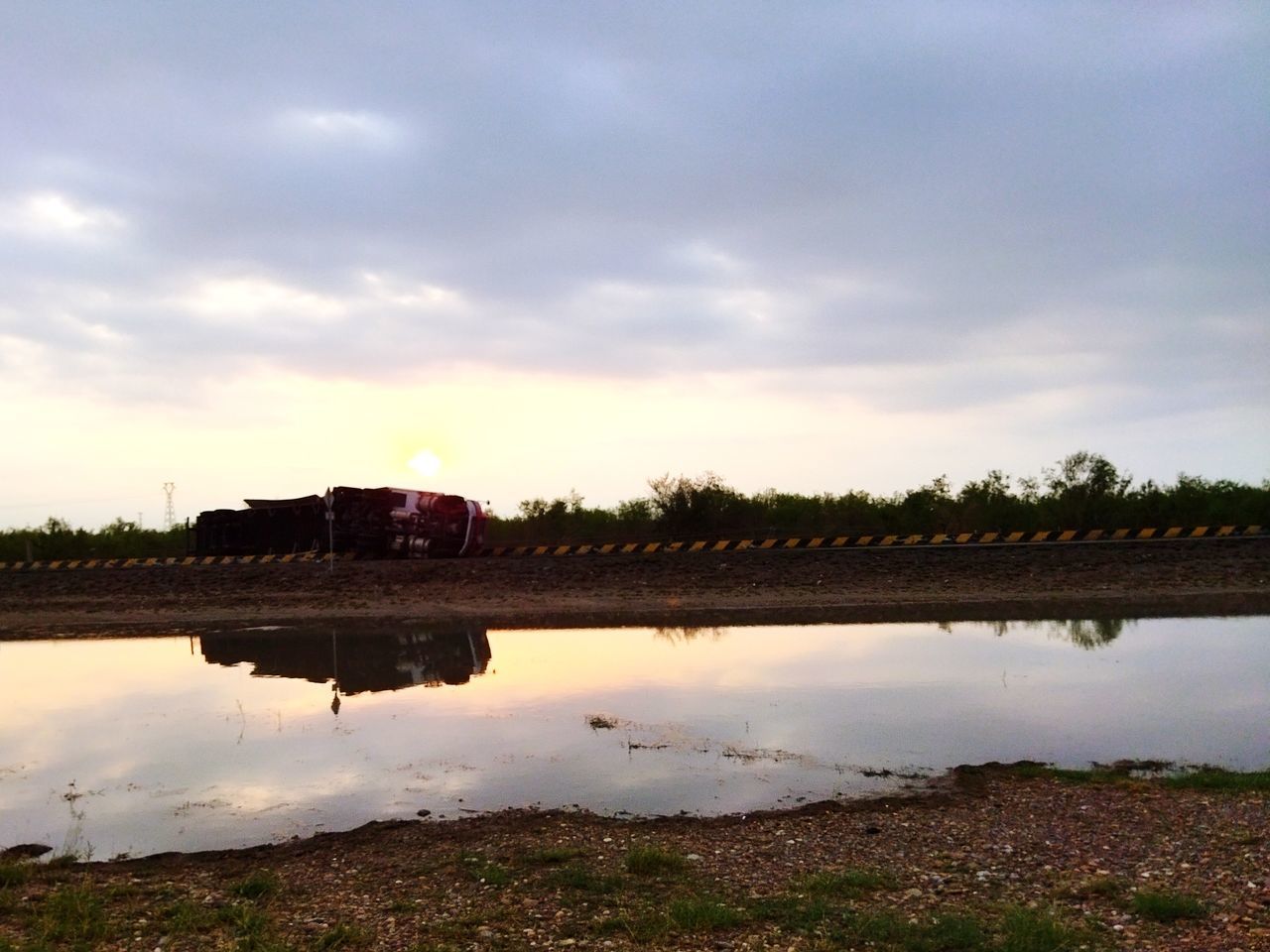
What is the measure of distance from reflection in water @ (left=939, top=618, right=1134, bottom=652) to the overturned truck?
18.6 meters

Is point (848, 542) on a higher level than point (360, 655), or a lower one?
higher

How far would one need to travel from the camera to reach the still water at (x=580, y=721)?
888 cm

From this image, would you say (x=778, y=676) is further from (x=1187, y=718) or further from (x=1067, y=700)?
(x=1187, y=718)

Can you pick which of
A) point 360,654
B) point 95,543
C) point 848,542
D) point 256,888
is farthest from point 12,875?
point 95,543

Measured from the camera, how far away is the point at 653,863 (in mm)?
6645

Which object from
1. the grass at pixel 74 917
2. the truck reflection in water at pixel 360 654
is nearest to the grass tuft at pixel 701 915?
the grass at pixel 74 917

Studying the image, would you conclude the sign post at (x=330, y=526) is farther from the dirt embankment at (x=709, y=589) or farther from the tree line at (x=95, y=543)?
the tree line at (x=95, y=543)

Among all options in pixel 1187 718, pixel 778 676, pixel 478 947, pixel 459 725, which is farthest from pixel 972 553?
pixel 478 947

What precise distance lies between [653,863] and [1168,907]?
3.00m

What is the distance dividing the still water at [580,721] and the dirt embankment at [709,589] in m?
3.89

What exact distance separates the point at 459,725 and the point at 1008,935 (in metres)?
7.72

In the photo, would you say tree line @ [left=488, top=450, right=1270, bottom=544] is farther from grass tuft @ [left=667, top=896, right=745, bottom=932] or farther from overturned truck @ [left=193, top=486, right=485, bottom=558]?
grass tuft @ [left=667, top=896, right=745, bottom=932]

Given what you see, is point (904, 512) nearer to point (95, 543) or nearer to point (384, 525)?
point (384, 525)

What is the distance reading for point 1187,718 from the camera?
1128 centimetres
